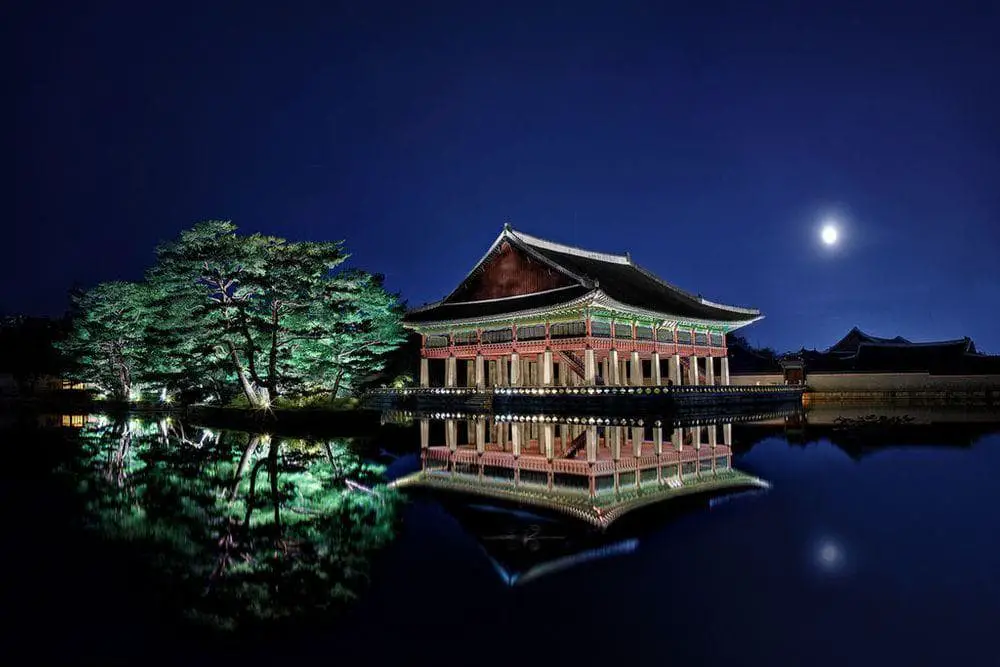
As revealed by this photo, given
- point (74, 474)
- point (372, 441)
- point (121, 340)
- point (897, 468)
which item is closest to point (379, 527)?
point (74, 474)

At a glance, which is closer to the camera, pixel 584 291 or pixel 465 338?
pixel 584 291

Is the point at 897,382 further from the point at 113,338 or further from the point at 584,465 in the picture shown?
the point at 113,338

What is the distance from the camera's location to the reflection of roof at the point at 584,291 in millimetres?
33500

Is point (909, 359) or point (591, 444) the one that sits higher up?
point (909, 359)

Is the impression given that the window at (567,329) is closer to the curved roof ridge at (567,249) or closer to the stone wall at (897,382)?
the curved roof ridge at (567,249)

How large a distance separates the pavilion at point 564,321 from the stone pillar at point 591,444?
9.16 metres

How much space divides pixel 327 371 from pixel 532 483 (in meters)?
19.7

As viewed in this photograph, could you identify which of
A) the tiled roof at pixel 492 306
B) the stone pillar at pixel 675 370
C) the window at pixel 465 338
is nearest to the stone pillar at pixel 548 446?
the tiled roof at pixel 492 306

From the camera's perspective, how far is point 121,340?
40.3m

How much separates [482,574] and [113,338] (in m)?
39.7

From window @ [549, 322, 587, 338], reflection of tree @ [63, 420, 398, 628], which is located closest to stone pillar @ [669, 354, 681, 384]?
window @ [549, 322, 587, 338]

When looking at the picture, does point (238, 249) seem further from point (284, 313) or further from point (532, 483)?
point (532, 483)

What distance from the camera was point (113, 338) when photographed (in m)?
38.2

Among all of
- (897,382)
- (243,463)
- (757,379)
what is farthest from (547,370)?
(897,382)
